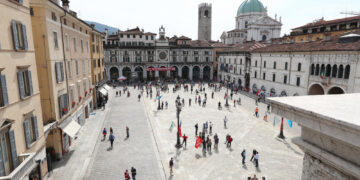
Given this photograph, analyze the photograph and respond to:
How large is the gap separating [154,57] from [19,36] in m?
52.6

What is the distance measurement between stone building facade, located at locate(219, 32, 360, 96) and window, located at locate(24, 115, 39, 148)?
29.8 metres

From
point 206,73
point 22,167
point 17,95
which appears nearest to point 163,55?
point 206,73

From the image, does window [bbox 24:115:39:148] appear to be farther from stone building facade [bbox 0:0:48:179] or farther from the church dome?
the church dome

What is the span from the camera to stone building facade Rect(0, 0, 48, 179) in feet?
27.7

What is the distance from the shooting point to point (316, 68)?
1145 inches

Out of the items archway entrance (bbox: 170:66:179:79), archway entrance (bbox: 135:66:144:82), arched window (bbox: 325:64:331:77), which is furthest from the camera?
archway entrance (bbox: 170:66:179:79)

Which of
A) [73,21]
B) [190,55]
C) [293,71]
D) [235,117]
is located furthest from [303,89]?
[190,55]

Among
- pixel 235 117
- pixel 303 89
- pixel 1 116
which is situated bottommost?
pixel 235 117

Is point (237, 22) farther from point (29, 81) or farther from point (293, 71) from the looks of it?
point (29, 81)

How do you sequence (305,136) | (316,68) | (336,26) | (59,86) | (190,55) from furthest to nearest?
(190,55), (336,26), (316,68), (59,86), (305,136)

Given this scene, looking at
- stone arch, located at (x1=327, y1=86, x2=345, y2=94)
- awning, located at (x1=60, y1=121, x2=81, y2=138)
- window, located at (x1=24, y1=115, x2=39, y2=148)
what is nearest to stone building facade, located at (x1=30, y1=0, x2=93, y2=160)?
awning, located at (x1=60, y1=121, x2=81, y2=138)

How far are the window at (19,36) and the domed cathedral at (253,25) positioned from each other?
60191mm

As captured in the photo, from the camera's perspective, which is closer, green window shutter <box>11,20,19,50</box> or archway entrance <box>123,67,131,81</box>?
green window shutter <box>11,20,19,50</box>

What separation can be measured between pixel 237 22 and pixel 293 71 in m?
54.8
